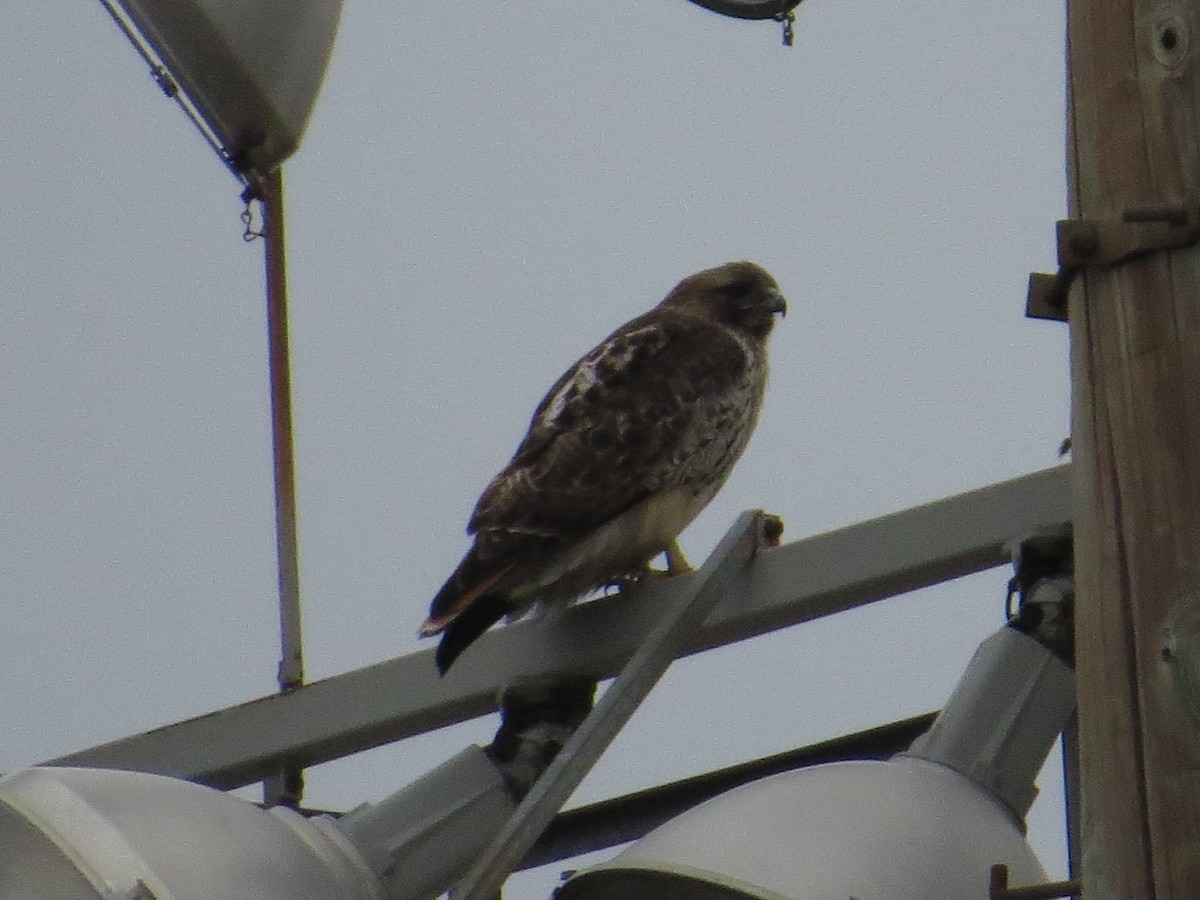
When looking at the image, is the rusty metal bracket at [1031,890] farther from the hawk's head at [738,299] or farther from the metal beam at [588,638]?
the hawk's head at [738,299]

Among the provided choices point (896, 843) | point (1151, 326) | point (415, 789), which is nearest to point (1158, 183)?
point (1151, 326)

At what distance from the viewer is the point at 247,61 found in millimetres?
4211

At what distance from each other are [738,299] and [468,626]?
9.43 feet

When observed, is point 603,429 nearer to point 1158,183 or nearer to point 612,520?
point 612,520

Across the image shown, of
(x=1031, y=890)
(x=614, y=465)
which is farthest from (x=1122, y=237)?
(x=614, y=465)

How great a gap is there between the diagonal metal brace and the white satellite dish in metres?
1.19

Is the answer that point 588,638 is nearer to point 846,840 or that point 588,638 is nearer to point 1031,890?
point 846,840

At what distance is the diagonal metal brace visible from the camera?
311 centimetres

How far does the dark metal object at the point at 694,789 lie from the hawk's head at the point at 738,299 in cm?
280

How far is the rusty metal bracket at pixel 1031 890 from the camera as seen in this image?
2531mm

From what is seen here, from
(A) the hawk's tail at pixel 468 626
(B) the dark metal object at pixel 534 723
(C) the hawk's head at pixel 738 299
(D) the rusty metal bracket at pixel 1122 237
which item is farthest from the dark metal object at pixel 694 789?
(C) the hawk's head at pixel 738 299

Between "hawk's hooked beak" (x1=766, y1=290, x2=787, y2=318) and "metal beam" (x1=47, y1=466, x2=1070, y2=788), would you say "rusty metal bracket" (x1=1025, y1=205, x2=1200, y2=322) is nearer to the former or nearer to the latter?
"metal beam" (x1=47, y1=466, x2=1070, y2=788)

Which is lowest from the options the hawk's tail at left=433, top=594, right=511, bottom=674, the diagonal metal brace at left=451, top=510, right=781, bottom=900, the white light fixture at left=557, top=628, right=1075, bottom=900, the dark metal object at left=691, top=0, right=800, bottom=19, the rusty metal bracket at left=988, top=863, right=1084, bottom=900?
the rusty metal bracket at left=988, top=863, right=1084, bottom=900

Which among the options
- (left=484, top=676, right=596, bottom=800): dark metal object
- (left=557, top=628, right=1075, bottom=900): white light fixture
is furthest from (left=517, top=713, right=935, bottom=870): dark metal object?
(left=557, top=628, right=1075, bottom=900): white light fixture
